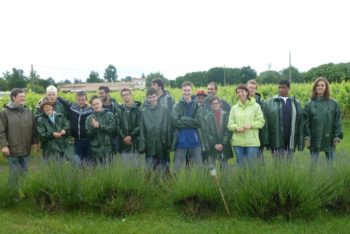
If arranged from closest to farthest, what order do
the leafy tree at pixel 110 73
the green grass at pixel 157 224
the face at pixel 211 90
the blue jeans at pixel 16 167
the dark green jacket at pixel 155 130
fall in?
1. the green grass at pixel 157 224
2. the blue jeans at pixel 16 167
3. the dark green jacket at pixel 155 130
4. the face at pixel 211 90
5. the leafy tree at pixel 110 73

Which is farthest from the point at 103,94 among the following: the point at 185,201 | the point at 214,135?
the point at 185,201

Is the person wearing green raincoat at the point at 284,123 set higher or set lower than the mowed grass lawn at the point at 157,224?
higher

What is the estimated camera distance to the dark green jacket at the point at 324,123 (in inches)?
263

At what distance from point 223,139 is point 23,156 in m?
3.28

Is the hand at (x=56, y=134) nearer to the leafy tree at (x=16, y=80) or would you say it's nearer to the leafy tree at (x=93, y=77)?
the leafy tree at (x=16, y=80)

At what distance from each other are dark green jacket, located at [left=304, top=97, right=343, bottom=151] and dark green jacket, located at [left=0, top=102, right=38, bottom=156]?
4.58m

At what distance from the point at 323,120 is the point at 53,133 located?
4360mm

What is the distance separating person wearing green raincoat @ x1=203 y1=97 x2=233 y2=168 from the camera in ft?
22.1

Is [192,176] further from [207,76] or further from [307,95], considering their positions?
[207,76]

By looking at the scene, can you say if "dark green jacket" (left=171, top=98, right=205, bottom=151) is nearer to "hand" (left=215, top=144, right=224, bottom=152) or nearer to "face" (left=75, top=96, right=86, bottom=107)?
"hand" (left=215, top=144, right=224, bottom=152)

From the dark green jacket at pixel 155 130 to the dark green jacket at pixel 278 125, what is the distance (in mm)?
1601

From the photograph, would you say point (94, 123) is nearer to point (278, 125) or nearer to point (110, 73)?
point (278, 125)

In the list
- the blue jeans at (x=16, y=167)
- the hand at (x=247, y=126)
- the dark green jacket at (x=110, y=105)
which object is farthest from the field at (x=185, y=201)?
the dark green jacket at (x=110, y=105)

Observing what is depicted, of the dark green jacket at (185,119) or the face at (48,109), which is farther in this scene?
the face at (48,109)
